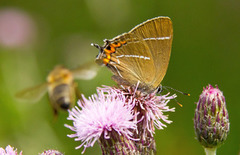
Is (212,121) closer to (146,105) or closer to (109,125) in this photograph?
(146,105)

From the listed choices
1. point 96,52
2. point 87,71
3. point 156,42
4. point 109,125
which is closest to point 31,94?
point 87,71

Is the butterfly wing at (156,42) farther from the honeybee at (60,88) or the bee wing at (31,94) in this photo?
the bee wing at (31,94)

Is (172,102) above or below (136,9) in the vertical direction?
below

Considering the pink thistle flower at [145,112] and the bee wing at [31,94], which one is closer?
the pink thistle flower at [145,112]

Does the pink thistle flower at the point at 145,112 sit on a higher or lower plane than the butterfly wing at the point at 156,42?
lower

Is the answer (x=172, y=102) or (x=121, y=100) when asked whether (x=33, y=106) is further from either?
(x=121, y=100)

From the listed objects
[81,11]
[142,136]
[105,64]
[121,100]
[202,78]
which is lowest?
[142,136]

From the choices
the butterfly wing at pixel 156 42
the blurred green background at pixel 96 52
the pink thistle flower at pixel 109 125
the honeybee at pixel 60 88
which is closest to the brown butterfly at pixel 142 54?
the butterfly wing at pixel 156 42

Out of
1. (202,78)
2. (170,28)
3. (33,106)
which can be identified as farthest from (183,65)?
(170,28)
